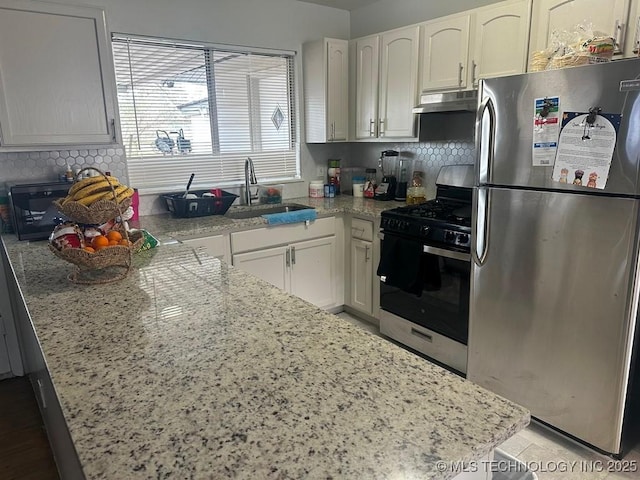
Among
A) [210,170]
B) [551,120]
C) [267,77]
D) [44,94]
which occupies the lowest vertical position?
[210,170]

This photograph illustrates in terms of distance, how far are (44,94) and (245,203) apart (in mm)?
1541

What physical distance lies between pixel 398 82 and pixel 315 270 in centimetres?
151

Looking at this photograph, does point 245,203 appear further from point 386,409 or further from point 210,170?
point 386,409

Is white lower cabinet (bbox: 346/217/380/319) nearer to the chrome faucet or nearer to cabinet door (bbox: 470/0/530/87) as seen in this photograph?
the chrome faucet

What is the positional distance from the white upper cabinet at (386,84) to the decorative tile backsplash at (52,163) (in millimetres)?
1821

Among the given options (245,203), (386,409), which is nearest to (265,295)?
(386,409)

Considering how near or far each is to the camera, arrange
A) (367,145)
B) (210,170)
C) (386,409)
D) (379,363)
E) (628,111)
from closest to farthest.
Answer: (386,409), (379,363), (628,111), (210,170), (367,145)

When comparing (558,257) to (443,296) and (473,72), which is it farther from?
(473,72)

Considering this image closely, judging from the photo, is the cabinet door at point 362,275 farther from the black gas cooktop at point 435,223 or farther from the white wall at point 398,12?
the white wall at point 398,12

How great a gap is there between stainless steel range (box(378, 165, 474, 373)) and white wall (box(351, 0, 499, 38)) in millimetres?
1124

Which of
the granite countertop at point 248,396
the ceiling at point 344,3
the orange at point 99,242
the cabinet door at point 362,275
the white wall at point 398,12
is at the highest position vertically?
the ceiling at point 344,3

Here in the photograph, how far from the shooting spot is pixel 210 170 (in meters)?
3.42

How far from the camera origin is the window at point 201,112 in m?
3.03

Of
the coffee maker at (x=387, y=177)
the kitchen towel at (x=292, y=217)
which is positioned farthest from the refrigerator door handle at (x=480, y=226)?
the coffee maker at (x=387, y=177)
